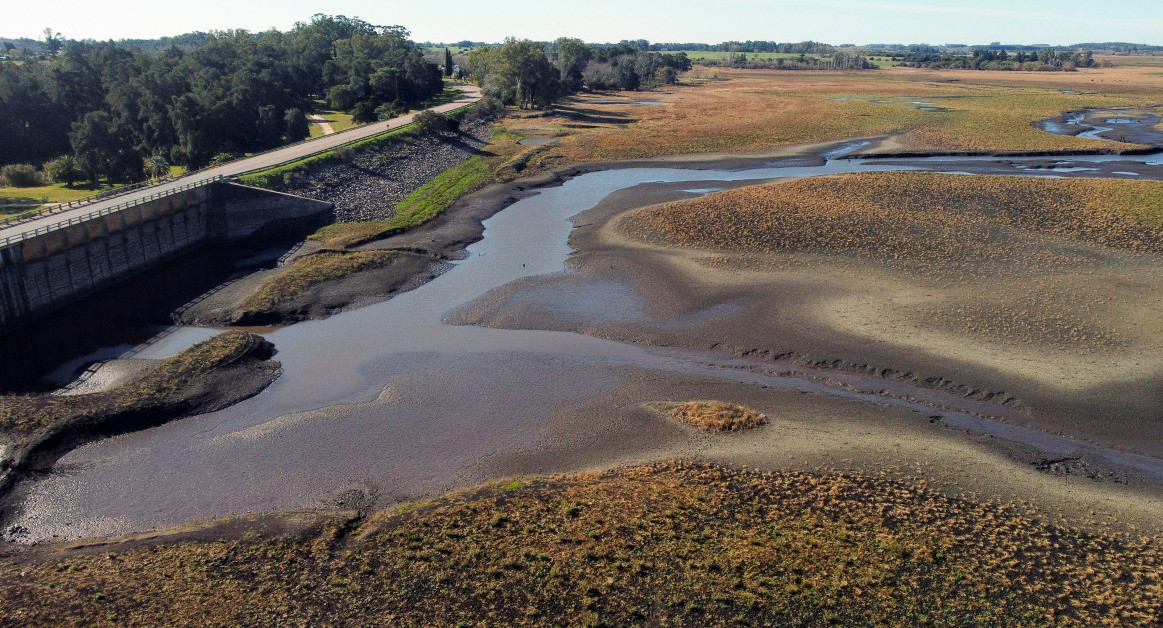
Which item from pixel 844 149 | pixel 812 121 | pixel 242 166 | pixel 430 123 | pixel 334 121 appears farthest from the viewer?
pixel 812 121

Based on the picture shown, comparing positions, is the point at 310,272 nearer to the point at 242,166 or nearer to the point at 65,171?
the point at 242,166

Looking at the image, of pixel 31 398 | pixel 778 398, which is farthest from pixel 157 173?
pixel 778 398

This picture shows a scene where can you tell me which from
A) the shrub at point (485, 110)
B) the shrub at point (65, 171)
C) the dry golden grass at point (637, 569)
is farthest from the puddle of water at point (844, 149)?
the shrub at point (65, 171)

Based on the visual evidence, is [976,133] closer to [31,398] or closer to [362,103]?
[362,103]

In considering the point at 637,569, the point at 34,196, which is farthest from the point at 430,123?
the point at 637,569

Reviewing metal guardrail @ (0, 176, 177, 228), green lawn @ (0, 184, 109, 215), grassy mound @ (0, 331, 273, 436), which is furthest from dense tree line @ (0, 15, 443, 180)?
grassy mound @ (0, 331, 273, 436)

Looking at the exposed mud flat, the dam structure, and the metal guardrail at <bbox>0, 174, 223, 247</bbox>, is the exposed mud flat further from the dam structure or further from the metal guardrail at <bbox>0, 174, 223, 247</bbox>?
the metal guardrail at <bbox>0, 174, 223, 247</bbox>

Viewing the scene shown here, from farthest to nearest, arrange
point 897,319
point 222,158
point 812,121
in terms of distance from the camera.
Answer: point 812,121, point 222,158, point 897,319
